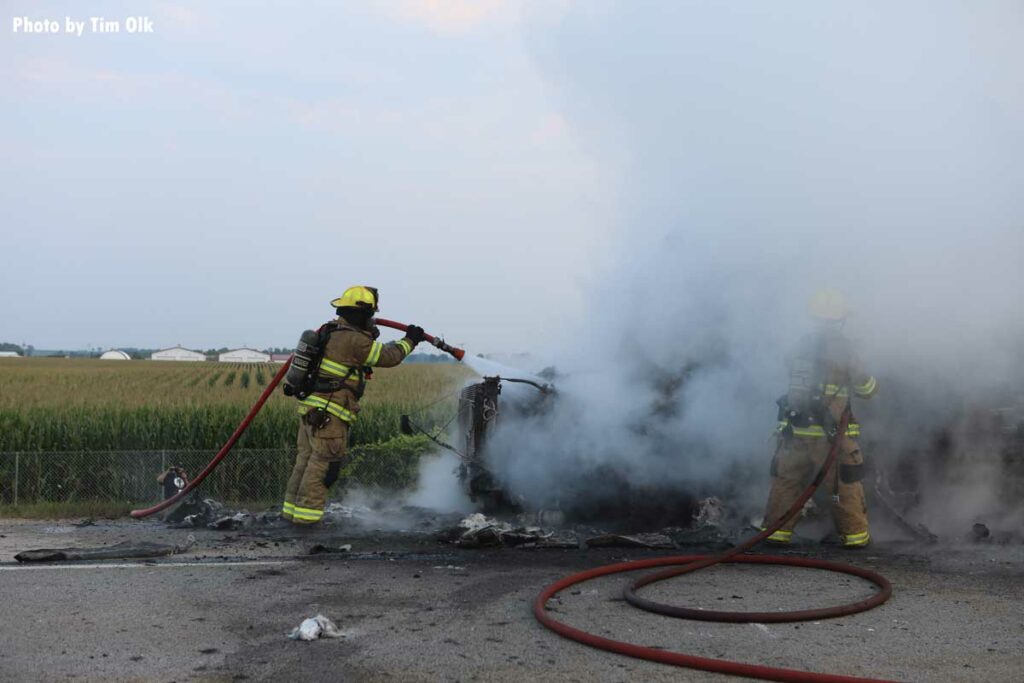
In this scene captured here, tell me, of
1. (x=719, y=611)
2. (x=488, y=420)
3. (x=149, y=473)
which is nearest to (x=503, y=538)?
(x=488, y=420)

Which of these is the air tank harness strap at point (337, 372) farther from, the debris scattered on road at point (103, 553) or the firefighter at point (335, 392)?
the debris scattered on road at point (103, 553)

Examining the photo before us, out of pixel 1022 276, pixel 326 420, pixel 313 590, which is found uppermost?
pixel 1022 276

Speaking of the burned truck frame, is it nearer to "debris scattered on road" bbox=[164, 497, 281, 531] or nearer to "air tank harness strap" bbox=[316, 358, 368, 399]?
"air tank harness strap" bbox=[316, 358, 368, 399]

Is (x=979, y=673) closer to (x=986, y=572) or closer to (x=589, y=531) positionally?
(x=986, y=572)

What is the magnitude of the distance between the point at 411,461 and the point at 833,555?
547 centimetres

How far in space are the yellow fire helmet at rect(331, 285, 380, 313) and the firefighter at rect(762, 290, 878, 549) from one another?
346 cm

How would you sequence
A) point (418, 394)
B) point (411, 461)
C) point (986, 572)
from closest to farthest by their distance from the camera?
1. point (986, 572)
2. point (411, 461)
3. point (418, 394)

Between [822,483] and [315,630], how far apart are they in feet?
13.9

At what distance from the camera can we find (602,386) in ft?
28.5

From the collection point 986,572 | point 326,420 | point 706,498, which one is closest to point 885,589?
point 986,572

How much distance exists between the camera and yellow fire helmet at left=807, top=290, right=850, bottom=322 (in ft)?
26.1

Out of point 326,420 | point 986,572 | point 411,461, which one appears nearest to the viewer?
point 986,572

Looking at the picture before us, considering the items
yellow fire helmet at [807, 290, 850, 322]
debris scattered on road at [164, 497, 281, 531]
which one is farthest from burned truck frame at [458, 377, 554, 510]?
yellow fire helmet at [807, 290, 850, 322]

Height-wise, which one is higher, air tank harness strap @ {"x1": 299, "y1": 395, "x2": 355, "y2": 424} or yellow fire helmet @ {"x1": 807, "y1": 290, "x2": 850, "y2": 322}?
yellow fire helmet @ {"x1": 807, "y1": 290, "x2": 850, "y2": 322}
